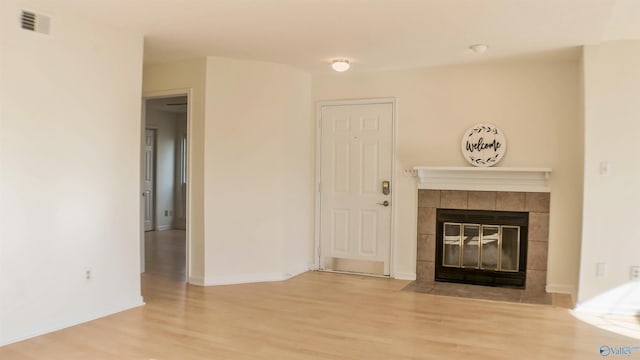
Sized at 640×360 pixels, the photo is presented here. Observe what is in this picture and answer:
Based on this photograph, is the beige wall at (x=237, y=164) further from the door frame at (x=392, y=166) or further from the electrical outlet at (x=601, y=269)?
the electrical outlet at (x=601, y=269)

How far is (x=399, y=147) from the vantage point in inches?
223

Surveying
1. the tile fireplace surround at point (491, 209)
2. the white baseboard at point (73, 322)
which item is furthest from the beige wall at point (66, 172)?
the tile fireplace surround at point (491, 209)

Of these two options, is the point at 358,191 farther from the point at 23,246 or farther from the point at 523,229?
the point at 23,246

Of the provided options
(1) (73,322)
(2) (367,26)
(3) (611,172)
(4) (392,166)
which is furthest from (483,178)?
(1) (73,322)

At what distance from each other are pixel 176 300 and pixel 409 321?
2.16 m

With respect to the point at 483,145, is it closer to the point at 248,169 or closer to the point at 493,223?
the point at 493,223

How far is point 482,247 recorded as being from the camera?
5410 millimetres

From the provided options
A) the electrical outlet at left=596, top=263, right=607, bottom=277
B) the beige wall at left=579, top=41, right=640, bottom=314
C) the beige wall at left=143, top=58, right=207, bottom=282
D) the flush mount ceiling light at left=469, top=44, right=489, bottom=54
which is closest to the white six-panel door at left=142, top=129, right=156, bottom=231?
the beige wall at left=143, top=58, right=207, bottom=282

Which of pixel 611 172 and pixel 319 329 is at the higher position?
pixel 611 172

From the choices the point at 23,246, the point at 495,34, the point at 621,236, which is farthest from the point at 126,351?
the point at 621,236

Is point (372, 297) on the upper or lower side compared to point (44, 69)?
lower

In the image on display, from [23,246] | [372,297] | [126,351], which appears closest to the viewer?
[126,351]

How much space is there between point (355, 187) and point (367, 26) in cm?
230

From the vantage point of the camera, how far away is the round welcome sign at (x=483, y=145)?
523cm
